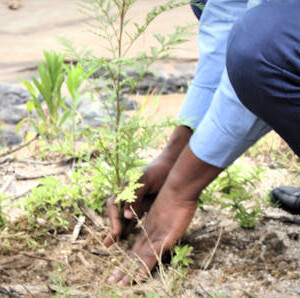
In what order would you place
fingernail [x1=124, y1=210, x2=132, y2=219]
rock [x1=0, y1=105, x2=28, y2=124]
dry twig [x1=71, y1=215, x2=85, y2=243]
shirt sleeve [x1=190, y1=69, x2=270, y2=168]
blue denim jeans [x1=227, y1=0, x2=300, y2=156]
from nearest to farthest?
blue denim jeans [x1=227, y1=0, x2=300, y2=156]
shirt sleeve [x1=190, y1=69, x2=270, y2=168]
fingernail [x1=124, y1=210, x2=132, y2=219]
dry twig [x1=71, y1=215, x2=85, y2=243]
rock [x1=0, y1=105, x2=28, y2=124]

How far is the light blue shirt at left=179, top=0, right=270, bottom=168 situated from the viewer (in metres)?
1.49

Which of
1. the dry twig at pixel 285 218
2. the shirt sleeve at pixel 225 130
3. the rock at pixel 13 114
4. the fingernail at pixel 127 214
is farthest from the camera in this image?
the rock at pixel 13 114

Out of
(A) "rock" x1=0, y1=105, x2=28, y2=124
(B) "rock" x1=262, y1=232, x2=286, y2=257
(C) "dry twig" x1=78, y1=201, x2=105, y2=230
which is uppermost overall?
(B) "rock" x1=262, y1=232, x2=286, y2=257

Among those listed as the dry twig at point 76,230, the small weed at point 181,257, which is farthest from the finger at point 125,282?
the dry twig at point 76,230

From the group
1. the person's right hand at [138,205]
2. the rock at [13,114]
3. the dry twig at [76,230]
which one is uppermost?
the person's right hand at [138,205]

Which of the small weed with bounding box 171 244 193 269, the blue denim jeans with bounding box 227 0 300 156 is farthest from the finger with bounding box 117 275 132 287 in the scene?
the blue denim jeans with bounding box 227 0 300 156

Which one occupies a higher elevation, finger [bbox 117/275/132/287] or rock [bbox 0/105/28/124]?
finger [bbox 117/275/132/287]

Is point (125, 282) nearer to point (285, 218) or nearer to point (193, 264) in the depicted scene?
point (193, 264)

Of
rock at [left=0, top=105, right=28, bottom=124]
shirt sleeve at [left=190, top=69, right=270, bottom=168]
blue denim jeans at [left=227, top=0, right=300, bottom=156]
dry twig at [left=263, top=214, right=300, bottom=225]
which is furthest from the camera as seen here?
rock at [left=0, top=105, right=28, bottom=124]

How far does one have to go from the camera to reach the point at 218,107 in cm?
Result: 152

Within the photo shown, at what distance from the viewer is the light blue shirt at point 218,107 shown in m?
1.49

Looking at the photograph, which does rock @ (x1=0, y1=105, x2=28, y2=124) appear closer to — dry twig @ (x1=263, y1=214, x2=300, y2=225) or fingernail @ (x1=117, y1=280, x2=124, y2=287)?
dry twig @ (x1=263, y1=214, x2=300, y2=225)

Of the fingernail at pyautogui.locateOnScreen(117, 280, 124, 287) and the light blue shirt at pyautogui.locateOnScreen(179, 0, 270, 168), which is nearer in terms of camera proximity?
the light blue shirt at pyautogui.locateOnScreen(179, 0, 270, 168)

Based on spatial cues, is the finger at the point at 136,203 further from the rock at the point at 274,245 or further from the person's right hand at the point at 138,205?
the rock at the point at 274,245
